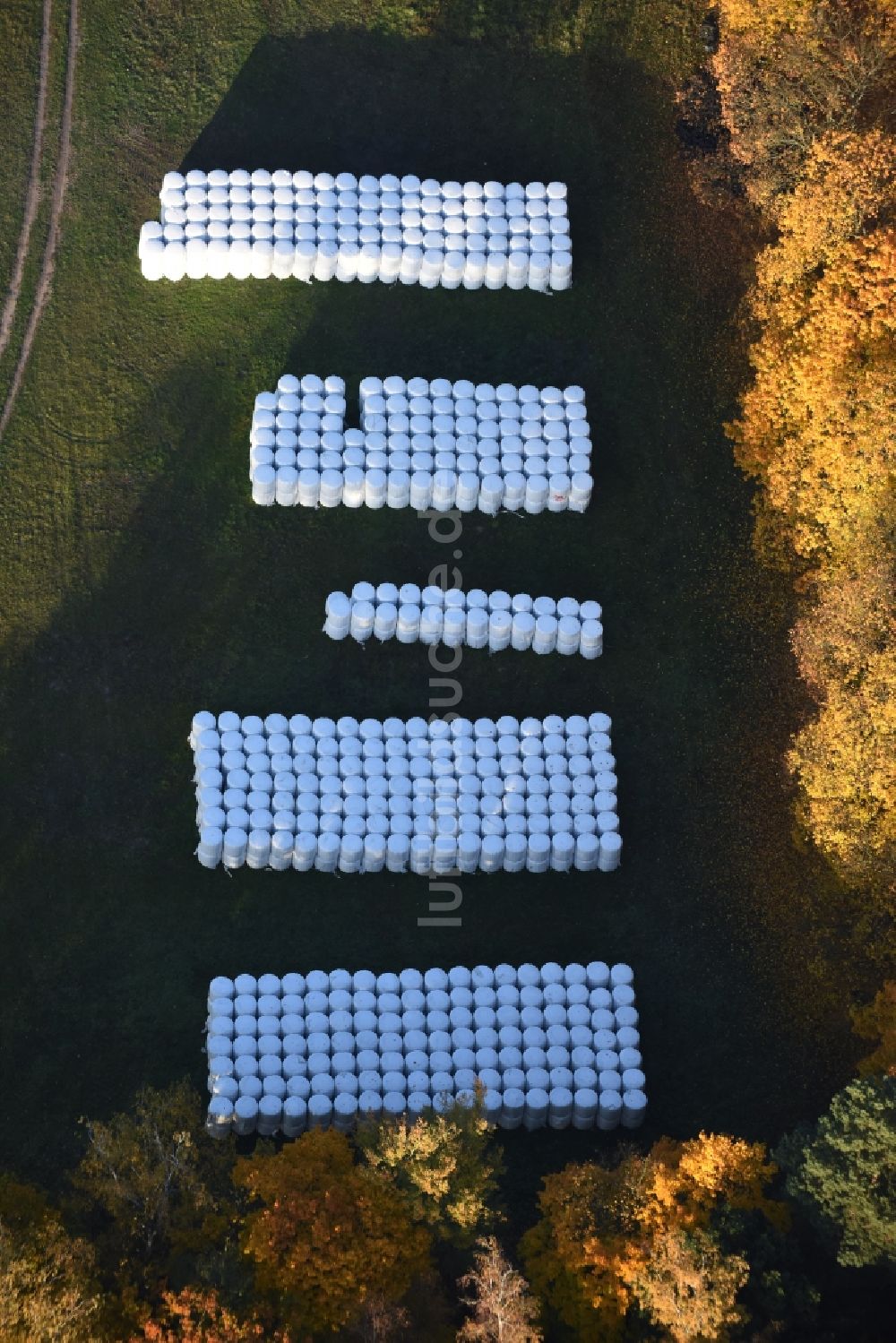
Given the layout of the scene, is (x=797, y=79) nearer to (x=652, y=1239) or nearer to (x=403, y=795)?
(x=403, y=795)

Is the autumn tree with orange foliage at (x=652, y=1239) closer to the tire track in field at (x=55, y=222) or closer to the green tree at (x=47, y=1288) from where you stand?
the green tree at (x=47, y=1288)

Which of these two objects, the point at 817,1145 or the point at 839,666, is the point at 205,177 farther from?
the point at 817,1145

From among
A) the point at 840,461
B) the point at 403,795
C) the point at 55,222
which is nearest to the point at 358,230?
the point at 55,222

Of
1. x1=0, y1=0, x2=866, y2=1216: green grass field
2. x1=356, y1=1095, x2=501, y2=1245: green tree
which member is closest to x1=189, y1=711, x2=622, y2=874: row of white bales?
x1=0, y1=0, x2=866, y2=1216: green grass field

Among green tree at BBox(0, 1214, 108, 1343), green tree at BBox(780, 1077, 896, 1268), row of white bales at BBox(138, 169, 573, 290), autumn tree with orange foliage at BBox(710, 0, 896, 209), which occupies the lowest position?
green tree at BBox(0, 1214, 108, 1343)

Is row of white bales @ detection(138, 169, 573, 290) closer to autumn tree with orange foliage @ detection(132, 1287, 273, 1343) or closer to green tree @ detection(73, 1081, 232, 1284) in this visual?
green tree @ detection(73, 1081, 232, 1284)

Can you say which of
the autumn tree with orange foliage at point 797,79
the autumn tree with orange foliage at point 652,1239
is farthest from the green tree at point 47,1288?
the autumn tree with orange foliage at point 797,79
